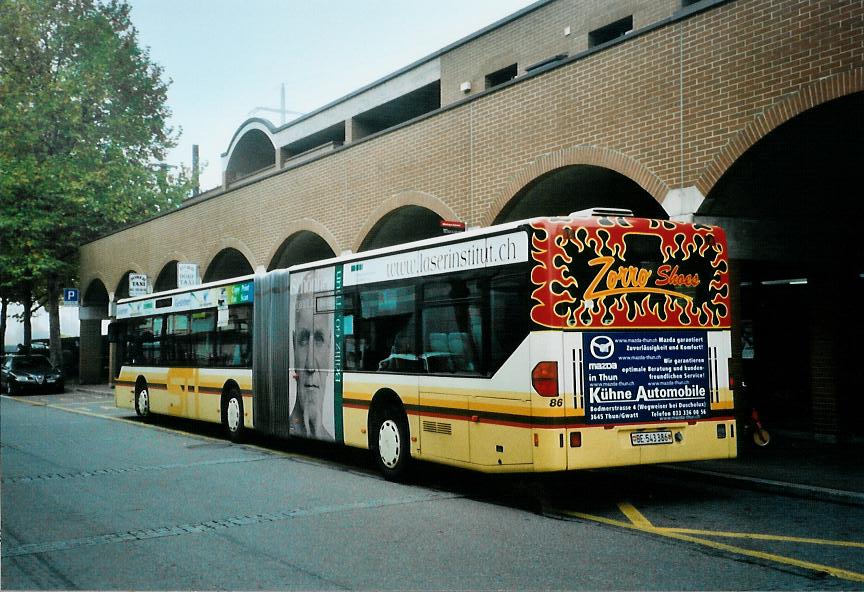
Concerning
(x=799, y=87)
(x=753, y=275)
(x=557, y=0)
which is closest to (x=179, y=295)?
(x=557, y=0)

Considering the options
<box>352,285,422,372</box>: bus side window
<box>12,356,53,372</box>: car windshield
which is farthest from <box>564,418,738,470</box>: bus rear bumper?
<box>12,356,53,372</box>: car windshield

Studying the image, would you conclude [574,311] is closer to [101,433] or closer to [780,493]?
[780,493]

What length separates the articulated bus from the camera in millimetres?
8297

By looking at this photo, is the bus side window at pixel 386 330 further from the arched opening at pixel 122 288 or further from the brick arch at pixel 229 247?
the arched opening at pixel 122 288

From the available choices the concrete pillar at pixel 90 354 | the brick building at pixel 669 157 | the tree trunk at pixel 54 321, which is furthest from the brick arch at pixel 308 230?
the concrete pillar at pixel 90 354

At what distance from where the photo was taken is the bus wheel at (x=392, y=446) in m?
10.4

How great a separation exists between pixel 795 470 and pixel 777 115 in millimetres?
4298

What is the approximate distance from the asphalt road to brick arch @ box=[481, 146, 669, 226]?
3955 millimetres

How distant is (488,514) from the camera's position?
839 centimetres

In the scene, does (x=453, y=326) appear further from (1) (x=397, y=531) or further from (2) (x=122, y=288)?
(2) (x=122, y=288)

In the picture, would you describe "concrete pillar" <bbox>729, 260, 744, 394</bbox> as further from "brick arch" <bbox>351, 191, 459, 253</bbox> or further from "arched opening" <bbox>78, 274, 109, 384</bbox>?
"arched opening" <bbox>78, 274, 109, 384</bbox>

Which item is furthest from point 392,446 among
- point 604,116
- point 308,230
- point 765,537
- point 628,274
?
point 308,230

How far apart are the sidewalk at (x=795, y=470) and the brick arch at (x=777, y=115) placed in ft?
11.6

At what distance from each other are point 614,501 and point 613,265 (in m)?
2.50
